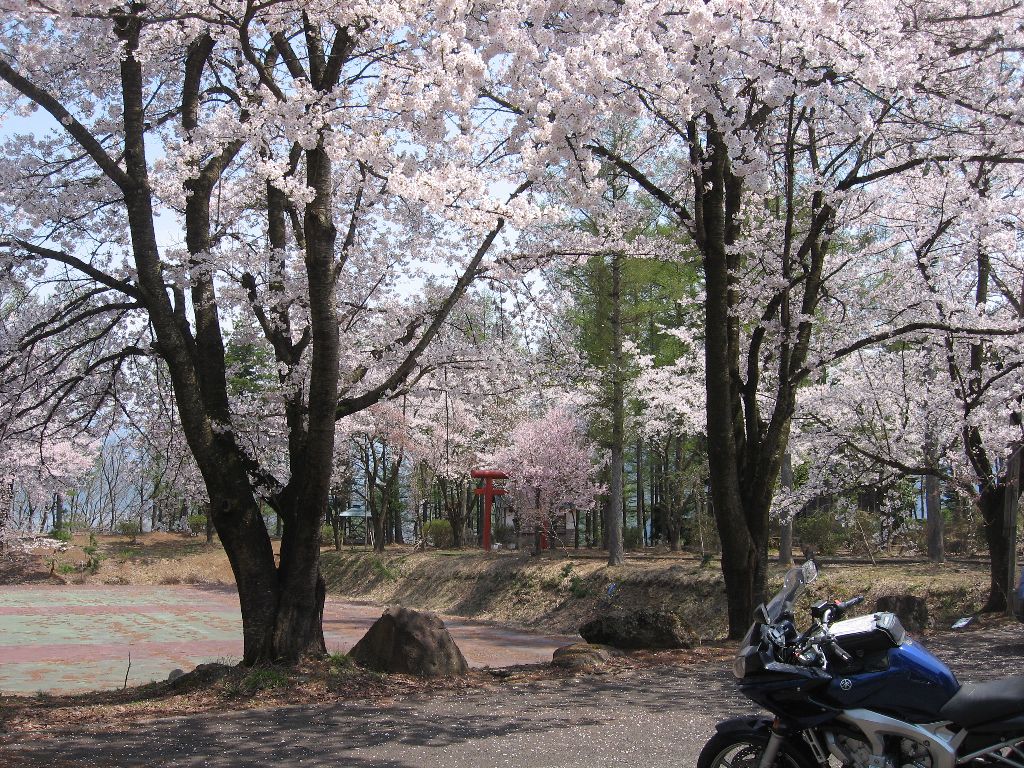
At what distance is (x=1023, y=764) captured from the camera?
3299 mm

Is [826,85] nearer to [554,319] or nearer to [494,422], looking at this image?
[554,319]

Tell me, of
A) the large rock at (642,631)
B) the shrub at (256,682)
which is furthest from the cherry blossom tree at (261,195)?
the large rock at (642,631)

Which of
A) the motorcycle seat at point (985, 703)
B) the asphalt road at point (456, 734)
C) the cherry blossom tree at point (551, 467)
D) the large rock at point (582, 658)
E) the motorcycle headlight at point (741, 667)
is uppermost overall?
the cherry blossom tree at point (551, 467)

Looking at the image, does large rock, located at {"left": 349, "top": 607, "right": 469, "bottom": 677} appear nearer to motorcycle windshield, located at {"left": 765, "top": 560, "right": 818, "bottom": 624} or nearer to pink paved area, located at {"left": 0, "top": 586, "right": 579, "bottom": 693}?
pink paved area, located at {"left": 0, "top": 586, "right": 579, "bottom": 693}

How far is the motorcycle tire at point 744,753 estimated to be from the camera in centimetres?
368

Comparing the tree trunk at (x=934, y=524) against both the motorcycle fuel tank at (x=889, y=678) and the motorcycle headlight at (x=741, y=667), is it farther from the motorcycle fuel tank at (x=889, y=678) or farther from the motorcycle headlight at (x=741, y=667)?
the motorcycle headlight at (x=741, y=667)

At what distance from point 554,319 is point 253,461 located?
4107 millimetres

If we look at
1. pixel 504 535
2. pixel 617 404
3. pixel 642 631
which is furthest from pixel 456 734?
pixel 504 535

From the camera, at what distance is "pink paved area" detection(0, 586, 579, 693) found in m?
13.3

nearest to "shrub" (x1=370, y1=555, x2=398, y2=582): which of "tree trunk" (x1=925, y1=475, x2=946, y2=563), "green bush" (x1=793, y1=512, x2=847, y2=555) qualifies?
"green bush" (x1=793, y1=512, x2=847, y2=555)

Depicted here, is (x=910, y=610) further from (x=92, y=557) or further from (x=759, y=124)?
(x=92, y=557)

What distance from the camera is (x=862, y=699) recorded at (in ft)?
11.4

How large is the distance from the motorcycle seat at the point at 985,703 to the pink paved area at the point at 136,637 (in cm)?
793

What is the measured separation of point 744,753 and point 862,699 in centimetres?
60
